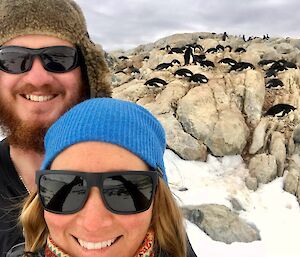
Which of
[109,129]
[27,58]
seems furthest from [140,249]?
[27,58]

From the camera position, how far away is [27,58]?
2434 mm

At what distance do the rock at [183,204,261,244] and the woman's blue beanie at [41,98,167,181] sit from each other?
7.96m

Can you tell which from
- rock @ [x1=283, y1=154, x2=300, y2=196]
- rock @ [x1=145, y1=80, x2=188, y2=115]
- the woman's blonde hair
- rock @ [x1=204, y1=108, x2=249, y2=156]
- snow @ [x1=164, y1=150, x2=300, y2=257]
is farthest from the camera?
rock @ [x1=145, y1=80, x2=188, y2=115]

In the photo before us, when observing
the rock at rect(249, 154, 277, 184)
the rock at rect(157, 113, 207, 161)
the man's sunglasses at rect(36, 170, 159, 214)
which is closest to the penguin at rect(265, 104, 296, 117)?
the rock at rect(249, 154, 277, 184)

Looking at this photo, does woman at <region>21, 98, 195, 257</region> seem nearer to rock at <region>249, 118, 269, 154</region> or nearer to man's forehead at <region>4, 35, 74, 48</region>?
man's forehead at <region>4, 35, 74, 48</region>

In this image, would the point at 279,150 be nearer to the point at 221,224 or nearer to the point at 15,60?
the point at 221,224

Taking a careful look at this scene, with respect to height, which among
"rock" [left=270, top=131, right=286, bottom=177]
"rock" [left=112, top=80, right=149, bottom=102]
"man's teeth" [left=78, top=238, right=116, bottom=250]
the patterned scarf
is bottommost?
"rock" [left=270, top=131, right=286, bottom=177]

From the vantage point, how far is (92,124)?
161cm

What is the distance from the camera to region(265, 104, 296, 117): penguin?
15141 millimetres

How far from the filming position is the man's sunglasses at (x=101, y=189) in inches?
61.7

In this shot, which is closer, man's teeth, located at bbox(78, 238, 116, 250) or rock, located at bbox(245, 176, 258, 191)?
man's teeth, located at bbox(78, 238, 116, 250)

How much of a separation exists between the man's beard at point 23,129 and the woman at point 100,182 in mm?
846

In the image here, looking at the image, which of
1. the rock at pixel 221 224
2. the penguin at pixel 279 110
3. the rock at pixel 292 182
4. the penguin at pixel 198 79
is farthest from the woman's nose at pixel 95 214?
the penguin at pixel 198 79

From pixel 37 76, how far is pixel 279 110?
14.1m
